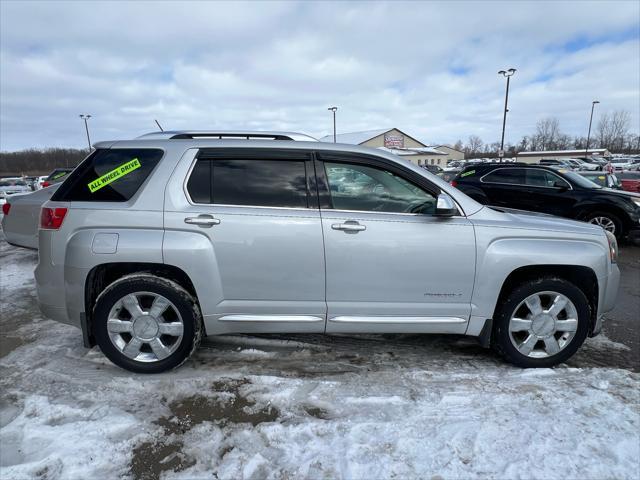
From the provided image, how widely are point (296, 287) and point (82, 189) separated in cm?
186

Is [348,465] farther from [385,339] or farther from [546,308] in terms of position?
[546,308]

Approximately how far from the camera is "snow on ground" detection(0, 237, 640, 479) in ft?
7.20

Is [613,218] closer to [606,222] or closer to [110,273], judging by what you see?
[606,222]

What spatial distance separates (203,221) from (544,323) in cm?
282

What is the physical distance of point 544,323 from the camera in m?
3.15

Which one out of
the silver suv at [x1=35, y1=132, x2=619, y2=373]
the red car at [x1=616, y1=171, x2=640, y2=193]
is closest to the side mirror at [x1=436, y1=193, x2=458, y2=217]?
the silver suv at [x1=35, y1=132, x2=619, y2=373]

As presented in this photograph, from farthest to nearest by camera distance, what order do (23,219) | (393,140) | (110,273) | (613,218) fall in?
(393,140) → (613,218) → (23,219) → (110,273)

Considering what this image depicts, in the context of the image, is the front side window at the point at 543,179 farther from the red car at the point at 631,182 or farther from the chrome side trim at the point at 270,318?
the red car at the point at 631,182

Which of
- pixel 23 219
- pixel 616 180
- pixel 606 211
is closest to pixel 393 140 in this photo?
pixel 616 180

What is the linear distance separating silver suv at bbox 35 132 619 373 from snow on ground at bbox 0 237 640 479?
342mm

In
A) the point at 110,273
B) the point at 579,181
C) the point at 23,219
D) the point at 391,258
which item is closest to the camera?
the point at 391,258

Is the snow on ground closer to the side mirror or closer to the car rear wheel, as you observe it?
the side mirror

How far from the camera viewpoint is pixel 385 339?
12.4 ft

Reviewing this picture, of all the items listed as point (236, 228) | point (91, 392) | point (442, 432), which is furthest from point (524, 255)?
point (91, 392)
